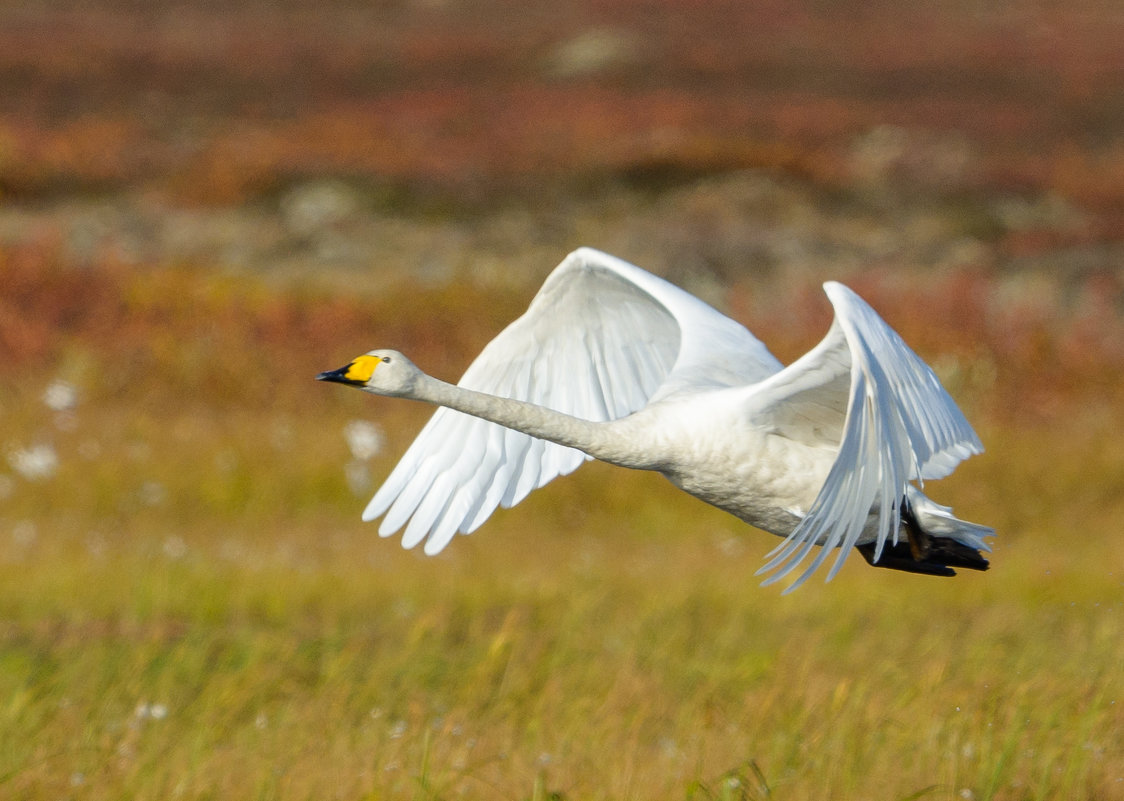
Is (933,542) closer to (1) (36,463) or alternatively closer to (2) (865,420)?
(2) (865,420)

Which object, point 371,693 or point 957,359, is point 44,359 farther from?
point 371,693

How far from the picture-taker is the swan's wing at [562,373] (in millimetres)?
5156

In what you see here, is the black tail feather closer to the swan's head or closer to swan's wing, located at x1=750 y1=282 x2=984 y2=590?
swan's wing, located at x1=750 y1=282 x2=984 y2=590

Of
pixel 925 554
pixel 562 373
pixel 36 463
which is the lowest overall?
pixel 36 463

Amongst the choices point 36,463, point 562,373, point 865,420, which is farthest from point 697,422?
point 36,463

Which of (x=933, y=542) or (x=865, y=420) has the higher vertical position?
(x=865, y=420)

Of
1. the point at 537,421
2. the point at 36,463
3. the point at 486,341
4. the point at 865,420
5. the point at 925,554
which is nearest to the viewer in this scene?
the point at 865,420

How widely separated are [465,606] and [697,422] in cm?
283

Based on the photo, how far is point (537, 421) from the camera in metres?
4.57

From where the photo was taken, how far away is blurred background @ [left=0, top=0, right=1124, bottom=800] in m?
4.89

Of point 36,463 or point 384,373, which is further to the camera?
point 36,463

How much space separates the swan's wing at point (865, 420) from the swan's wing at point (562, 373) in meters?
0.65

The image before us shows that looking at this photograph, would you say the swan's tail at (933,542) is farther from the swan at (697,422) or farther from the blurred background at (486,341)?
the blurred background at (486,341)

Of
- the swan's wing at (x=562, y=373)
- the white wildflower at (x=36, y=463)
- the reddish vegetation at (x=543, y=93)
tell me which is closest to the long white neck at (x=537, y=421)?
the swan's wing at (x=562, y=373)
